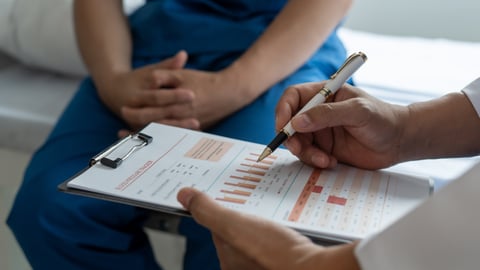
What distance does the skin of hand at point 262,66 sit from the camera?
39.6 inches

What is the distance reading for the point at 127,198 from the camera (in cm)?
63

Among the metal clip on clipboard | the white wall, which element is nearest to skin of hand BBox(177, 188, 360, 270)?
the metal clip on clipboard

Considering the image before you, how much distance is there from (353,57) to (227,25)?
0.36m

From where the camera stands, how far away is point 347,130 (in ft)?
2.60

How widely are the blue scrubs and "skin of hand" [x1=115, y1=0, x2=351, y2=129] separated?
0.03 meters

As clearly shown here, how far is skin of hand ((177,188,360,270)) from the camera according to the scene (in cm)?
56

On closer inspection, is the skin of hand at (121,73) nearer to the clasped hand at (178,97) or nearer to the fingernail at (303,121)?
the clasped hand at (178,97)

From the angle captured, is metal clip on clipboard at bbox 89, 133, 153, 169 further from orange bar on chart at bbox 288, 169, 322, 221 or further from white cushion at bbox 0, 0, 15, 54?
white cushion at bbox 0, 0, 15, 54

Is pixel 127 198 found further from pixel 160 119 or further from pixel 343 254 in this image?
pixel 160 119

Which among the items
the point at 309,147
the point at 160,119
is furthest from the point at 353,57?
the point at 160,119

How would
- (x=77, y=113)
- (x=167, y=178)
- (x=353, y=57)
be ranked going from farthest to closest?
(x=77, y=113)
(x=353, y=57)
(x=167, y=178)

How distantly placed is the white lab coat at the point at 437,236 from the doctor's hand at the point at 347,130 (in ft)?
0.74

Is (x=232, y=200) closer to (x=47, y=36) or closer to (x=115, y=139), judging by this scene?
(x=115, y=139)

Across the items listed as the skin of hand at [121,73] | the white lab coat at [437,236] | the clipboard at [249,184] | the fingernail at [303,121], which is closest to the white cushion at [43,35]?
the skin of hand at [121,73]
